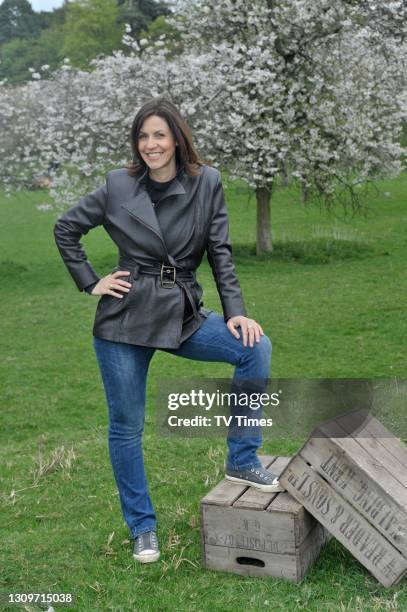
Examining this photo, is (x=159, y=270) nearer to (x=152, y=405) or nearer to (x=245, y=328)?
(x=245, y=328)

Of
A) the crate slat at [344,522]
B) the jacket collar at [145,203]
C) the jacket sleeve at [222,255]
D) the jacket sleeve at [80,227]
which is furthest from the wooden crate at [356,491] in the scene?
the jacket sleeve at [80,227]

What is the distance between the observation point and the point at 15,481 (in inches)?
234

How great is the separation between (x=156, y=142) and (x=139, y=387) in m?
1.25

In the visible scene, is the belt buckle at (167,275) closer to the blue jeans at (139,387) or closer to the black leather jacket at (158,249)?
the black leather jacket at (158,249)

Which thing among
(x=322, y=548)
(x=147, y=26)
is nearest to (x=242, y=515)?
(x=322, y=548)

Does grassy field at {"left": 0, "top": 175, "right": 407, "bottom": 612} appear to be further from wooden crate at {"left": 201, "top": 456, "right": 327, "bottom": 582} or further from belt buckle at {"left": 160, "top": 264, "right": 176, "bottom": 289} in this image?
belt buckle at {"left": 160, "top": 264, "right": 176, "bottom": 289}

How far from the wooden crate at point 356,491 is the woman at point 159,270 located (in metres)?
0.35

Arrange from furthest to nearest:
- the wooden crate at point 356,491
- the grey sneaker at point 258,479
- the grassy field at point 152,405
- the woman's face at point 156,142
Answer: the grey sneaker at point 258,479 → the grassy field at point 152,405 → the woman's face at point 156,142 → the wooden crate at point 356,491

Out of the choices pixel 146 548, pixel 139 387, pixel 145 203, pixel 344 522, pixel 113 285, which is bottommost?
pixel 146 548

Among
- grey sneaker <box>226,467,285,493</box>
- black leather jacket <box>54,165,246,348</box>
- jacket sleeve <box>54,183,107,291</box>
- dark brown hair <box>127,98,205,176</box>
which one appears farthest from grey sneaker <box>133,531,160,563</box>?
dark brown hair <box>127,98,205,176</box>

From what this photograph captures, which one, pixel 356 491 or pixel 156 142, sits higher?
pixel 156 142

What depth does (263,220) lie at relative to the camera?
1892cm

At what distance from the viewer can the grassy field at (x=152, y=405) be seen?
4066mm

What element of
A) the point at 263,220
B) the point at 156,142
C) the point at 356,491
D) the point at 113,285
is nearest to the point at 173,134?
the point at 156,142
